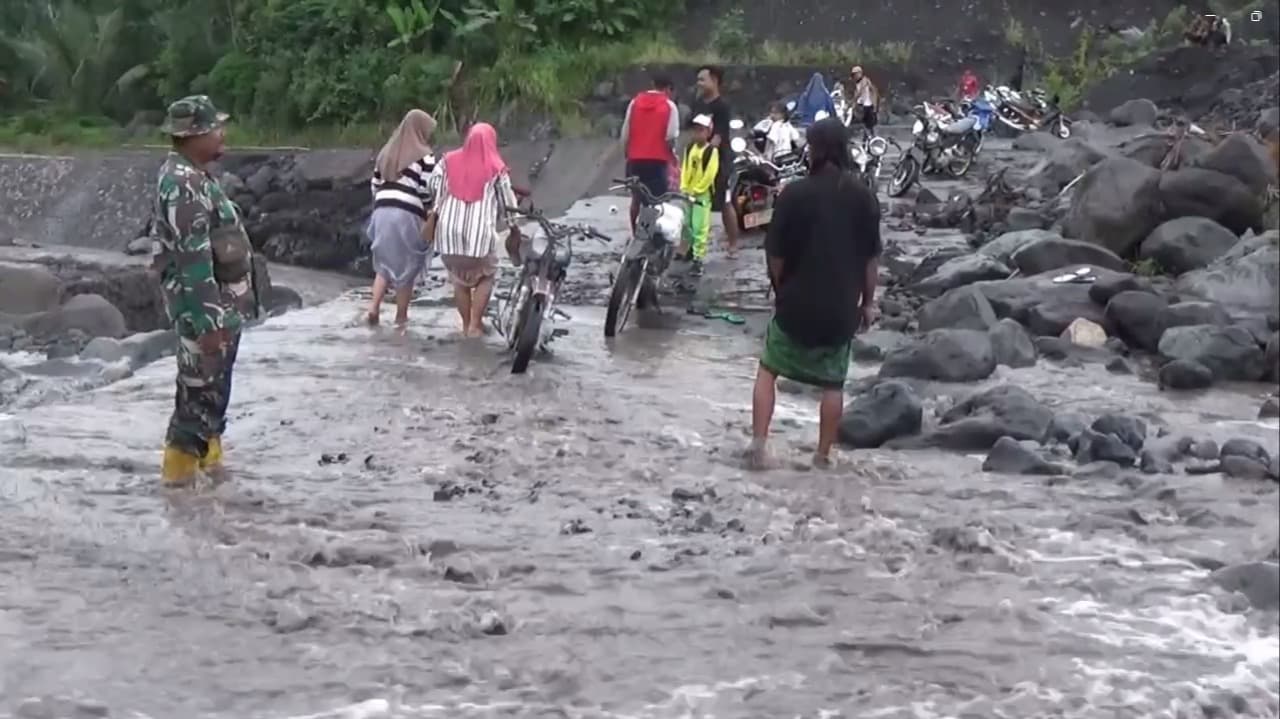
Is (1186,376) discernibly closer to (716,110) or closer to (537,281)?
(537,281)

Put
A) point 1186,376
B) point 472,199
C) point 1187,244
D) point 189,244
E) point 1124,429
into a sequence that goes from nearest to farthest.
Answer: point 189,244, point 1124,429, point 1186,376, point 472,199, point 1187,244

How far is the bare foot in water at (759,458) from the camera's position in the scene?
805 centimetres

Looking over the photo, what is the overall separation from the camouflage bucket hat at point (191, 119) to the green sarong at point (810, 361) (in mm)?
2783

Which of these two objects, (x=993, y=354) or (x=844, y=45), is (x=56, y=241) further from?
(x=993, y=354)

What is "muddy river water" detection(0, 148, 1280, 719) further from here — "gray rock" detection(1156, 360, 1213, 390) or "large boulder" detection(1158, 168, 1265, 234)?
"large boulder" detection(1158, 168, 1265, 234)

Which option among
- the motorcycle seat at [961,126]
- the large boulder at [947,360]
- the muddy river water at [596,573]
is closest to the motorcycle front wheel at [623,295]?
the large boulder at [947,360]

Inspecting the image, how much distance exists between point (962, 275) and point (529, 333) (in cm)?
516

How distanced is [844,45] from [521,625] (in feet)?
95.1

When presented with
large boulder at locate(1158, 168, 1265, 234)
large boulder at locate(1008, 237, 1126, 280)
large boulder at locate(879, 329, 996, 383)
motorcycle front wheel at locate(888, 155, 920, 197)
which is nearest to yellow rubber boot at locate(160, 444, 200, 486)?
large boulder at locate(879, 329, 996, 383)

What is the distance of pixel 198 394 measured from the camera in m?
7.42

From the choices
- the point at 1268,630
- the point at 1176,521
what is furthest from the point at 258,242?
the point at 1268,630

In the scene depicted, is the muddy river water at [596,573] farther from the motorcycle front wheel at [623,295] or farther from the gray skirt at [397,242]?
the gray skirt at [397,242]

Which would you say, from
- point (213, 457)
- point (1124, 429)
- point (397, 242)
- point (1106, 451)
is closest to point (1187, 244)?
point (1124, 429)

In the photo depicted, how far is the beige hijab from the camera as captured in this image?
1175 centimetres
